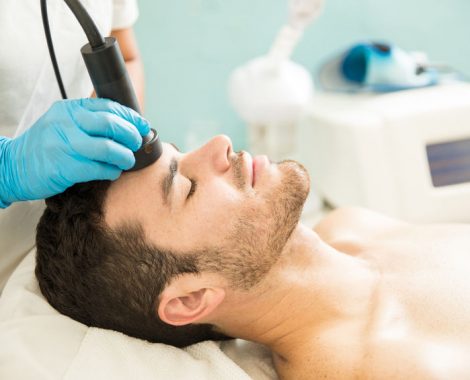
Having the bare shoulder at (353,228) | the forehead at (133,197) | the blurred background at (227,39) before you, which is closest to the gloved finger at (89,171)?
the forehead at (133,197)

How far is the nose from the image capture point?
114 cm

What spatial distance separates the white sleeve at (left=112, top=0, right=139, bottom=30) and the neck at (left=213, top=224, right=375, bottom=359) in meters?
0.73

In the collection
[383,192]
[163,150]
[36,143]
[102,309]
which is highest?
[36,143]

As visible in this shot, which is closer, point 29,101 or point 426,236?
point 29,101

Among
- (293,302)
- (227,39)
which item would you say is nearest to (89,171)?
(293,302)

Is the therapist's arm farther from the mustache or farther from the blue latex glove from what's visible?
the blue latex glove

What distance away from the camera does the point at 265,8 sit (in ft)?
7.09

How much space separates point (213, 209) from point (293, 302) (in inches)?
11.3

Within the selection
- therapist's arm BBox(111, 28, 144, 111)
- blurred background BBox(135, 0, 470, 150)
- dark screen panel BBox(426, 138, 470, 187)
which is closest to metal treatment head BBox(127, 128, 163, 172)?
A: therapist's arm BBox(111, 28, 144, 111)

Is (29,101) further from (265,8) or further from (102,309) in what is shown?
(265,8)

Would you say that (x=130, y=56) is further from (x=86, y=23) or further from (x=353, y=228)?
(x=353, y=228)

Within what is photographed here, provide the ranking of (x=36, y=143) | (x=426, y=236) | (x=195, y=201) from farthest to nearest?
(x=426, y=236) → (x=195, y=201) → (x=36, y=143)

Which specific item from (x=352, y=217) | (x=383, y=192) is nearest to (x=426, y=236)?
(x=352, y=217)

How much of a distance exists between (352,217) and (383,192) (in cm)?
23
